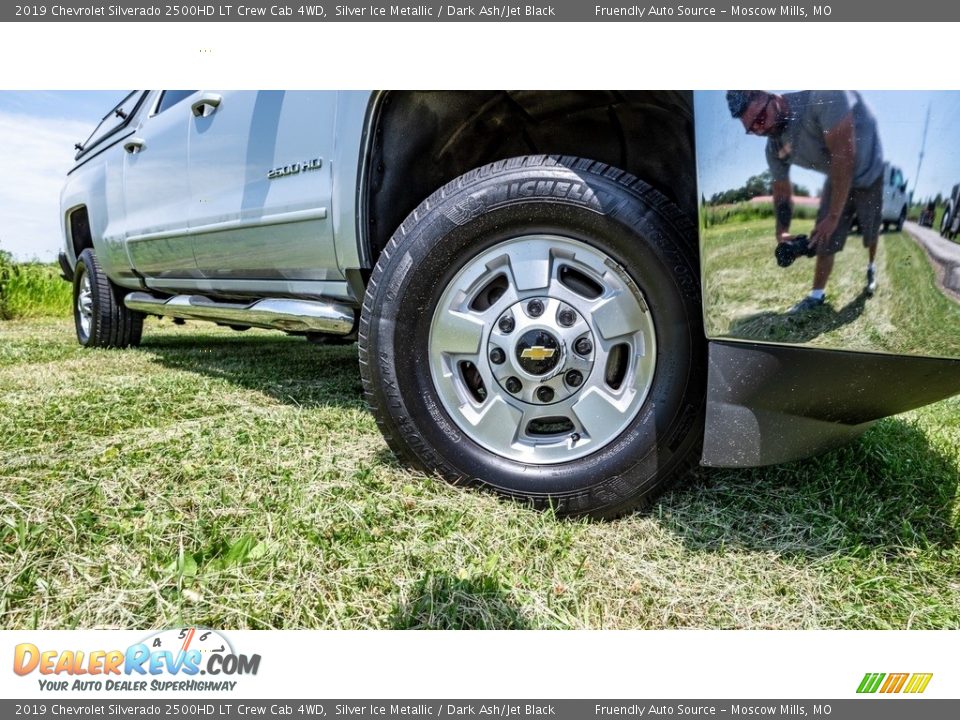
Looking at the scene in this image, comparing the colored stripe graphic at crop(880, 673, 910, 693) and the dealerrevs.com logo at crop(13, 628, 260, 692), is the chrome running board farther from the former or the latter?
the colored stripe graphic at crop(880, 673, 910, 693)

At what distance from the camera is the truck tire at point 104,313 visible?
14.5 ft

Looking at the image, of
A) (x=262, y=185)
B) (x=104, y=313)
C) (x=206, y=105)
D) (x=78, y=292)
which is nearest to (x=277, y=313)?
(x=262, y=185)

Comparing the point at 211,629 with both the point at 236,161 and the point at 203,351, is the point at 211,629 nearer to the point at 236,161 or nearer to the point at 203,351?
the point at 236,161

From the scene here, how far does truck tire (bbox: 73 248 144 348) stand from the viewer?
442 centimetres

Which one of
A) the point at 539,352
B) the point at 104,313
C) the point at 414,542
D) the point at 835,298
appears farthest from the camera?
the point at 104,313

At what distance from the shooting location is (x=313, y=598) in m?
1.21

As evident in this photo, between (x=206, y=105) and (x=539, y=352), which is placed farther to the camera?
(x=206, y=105)

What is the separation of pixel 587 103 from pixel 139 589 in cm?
170

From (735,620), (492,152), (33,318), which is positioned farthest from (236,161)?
(33,318)

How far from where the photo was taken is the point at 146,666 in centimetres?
110

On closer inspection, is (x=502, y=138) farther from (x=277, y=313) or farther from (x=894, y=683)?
(x=894, y=683)

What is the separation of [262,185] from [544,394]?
4.83ft

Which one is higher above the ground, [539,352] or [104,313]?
[539,352]

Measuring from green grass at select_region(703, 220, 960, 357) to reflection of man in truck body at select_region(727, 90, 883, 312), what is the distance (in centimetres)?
2
